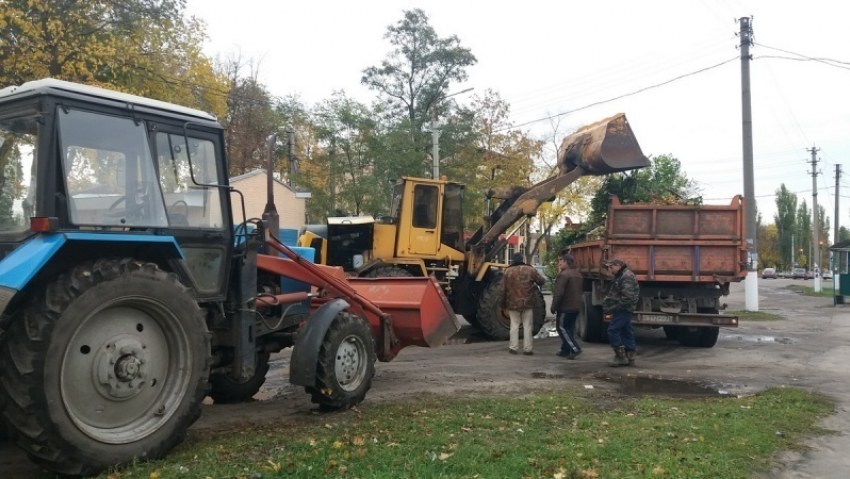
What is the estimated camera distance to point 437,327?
7.45m

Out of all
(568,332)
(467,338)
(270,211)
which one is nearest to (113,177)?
(270,211)

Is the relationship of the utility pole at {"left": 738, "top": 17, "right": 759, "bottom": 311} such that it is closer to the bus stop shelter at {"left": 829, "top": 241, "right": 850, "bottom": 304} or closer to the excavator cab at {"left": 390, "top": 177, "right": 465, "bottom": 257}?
the bus stop shelter at {"left": 829, "top": 241, "right": 850, "bottom": 304}

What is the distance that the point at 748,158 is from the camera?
19203mm

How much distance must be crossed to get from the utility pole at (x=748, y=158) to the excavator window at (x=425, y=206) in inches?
419

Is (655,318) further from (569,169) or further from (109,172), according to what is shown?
(109,172)

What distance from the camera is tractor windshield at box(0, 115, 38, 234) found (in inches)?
170

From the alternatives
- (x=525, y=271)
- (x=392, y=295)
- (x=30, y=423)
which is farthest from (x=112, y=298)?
(x=525, y=271)

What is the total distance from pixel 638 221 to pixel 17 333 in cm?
954

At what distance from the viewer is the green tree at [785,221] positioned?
9638 centimetres

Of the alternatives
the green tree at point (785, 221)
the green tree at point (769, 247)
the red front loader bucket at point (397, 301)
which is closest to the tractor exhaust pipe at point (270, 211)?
the red front loader bucket at point (397, 301)

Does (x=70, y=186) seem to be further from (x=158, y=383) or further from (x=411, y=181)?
(x=411, y=181)

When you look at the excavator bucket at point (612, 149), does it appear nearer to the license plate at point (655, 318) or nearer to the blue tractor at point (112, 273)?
the license plate at point (655, 318)

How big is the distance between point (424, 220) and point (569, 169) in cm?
330

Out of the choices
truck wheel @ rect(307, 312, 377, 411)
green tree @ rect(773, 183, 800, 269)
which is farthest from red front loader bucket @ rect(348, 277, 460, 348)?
green tree @ rect(773, 183, 800, 269)
